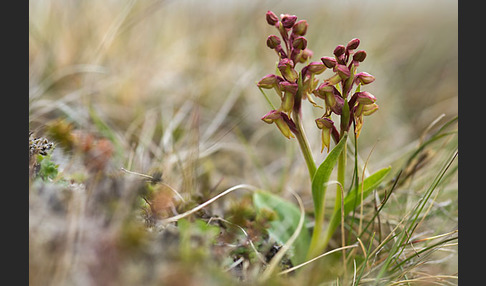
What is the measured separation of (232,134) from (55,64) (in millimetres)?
1429

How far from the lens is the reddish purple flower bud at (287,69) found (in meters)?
1.82

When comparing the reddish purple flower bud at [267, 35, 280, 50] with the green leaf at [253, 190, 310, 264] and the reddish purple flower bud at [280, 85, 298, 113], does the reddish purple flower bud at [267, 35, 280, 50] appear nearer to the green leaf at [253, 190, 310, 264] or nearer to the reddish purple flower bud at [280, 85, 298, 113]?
the reddish purple flower bud at [280, 85, 298, 113]

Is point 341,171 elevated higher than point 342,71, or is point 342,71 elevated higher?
point 342,71

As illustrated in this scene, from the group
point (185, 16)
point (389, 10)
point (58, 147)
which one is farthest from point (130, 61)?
point (389, 10)

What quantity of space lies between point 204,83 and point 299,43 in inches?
74.1

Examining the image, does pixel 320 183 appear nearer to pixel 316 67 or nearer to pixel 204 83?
pixel 316 67

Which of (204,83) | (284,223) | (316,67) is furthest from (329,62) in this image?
(204,83)

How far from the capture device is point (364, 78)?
1.83m

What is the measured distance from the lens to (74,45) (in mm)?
3680

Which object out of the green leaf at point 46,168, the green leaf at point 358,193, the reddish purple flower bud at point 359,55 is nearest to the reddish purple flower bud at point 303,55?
the reddish purple flower bud at point 359,55

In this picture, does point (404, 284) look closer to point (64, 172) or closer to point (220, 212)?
point (220, 212)

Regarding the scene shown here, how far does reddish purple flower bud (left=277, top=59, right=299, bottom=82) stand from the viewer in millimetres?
1824

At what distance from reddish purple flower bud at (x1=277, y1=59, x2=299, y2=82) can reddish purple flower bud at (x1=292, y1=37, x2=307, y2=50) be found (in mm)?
→ 102

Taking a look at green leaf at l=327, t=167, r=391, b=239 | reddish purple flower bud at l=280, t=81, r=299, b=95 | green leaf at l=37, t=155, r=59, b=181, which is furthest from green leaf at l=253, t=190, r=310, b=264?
green leaf at l=37, t=155, r=59, b=181
